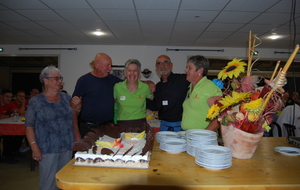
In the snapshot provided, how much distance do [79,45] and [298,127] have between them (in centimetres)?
657

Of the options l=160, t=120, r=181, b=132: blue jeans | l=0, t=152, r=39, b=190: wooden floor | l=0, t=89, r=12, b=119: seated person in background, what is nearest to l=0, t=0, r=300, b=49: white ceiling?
l=0, t=89, r=12, b=119: seated person in background

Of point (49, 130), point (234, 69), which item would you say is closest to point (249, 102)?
point (234, 69)

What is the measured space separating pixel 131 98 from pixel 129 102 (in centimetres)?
5

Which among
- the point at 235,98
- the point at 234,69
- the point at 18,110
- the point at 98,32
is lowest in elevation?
the point at 18,110

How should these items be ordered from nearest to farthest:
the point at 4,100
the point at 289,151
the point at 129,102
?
the point at 289,151, the point at 129,102, the point at 4,100

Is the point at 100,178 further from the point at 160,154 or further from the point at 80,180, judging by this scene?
the point at 160,154

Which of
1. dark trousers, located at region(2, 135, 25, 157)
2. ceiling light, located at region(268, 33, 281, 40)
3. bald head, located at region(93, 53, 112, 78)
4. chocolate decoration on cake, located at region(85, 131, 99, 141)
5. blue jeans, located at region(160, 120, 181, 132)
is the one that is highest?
ceiling light, located at region(268, 33, 281, 40)

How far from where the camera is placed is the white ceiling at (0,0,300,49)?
3762mm

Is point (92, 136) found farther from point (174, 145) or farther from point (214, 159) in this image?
point (214, 159)

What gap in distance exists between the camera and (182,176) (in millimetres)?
1062

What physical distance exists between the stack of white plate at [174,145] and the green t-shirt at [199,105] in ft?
1.67

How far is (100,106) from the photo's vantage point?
255 cm

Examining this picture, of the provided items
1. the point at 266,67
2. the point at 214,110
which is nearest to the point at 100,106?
the point at 214,110

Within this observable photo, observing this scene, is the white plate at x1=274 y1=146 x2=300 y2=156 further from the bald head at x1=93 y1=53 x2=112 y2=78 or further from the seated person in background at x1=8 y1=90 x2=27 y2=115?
the seated person in background at x1=8 y1=90 x2=27 y2=115
